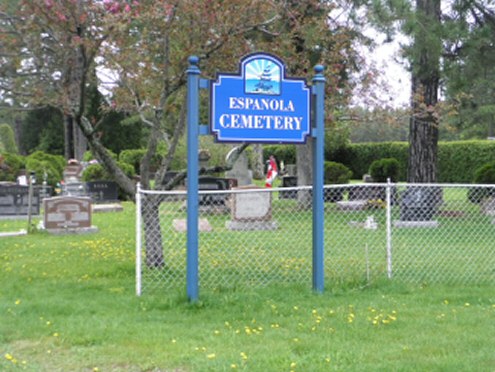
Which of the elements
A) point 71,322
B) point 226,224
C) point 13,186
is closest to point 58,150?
point 13,186

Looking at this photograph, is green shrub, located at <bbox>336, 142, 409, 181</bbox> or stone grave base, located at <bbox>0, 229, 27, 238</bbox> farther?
green shrub, located at <bbox>336, 142, 409, 181</bbox>

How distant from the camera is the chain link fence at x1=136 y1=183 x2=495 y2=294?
7.02 metres

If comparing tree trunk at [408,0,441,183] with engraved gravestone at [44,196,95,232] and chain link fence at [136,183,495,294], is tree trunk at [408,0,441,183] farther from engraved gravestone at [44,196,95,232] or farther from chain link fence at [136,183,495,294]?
engraved gravestone at [44,196,95,232]

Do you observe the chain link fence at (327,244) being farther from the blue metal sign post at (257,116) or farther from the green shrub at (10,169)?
the green shrub at (10,169)

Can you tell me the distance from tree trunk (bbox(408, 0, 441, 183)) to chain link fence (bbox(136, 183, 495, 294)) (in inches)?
48.2

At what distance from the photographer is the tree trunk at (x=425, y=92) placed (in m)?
12.9

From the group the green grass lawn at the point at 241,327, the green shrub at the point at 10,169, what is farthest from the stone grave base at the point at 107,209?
the green grass lawn at the point at 241,327

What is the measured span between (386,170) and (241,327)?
17.0 meters

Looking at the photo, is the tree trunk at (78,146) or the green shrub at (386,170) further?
the tree trunk at (78,146)

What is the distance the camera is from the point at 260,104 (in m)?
6.21

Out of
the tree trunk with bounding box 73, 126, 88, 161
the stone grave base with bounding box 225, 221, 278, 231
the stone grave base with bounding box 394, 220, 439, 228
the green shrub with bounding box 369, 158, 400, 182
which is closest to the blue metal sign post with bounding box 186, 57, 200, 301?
the stone grave base with bounding box 225, 221, 278, 231

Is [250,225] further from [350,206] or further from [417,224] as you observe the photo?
[417,224]

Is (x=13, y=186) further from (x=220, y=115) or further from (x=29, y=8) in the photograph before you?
(x=220, y=115)

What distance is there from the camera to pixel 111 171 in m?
7.78
